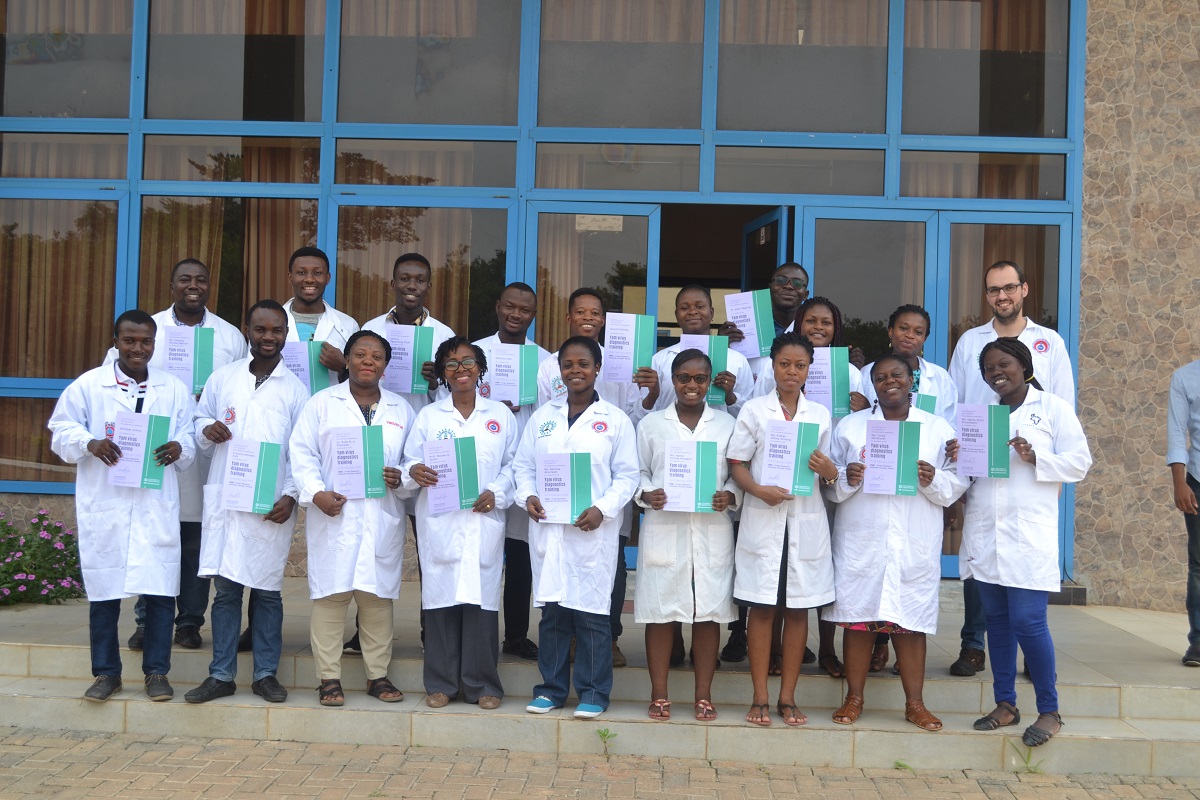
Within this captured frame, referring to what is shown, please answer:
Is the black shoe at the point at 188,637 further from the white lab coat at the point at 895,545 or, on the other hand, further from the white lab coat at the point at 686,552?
the white lab coat at the point at 895,545

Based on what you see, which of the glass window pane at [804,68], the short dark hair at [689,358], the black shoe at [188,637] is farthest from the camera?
the glass window pane at [804,68]

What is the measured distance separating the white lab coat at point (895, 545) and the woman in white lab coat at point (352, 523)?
2.10m

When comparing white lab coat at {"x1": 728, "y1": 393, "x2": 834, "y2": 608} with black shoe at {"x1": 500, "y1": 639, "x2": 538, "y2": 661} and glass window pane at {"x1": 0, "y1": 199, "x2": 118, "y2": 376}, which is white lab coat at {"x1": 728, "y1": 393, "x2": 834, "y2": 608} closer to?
black shoe at {"x1": 500, "y1": 639, "x2": 538, "y2": 661}

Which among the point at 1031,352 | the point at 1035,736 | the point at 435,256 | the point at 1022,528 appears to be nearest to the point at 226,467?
the point at 435,256

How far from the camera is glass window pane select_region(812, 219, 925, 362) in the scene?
8188 millimetres

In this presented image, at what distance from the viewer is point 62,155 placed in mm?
8570

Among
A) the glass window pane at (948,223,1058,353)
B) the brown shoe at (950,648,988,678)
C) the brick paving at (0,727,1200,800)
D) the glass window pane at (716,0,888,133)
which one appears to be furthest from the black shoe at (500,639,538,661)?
the glass window pane at (716,0,888,133)

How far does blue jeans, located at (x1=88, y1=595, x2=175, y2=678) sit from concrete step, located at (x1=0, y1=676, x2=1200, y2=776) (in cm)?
17

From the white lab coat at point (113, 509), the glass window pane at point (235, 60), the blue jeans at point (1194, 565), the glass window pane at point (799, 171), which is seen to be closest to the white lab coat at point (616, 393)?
the white lab coat at point (113, 509)

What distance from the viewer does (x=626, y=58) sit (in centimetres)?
839

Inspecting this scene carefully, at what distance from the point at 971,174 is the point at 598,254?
9.16 ft

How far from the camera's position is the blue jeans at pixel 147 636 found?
5367mm

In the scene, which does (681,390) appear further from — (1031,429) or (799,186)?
(799,186)

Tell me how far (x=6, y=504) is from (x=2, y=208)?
2.25 meters
